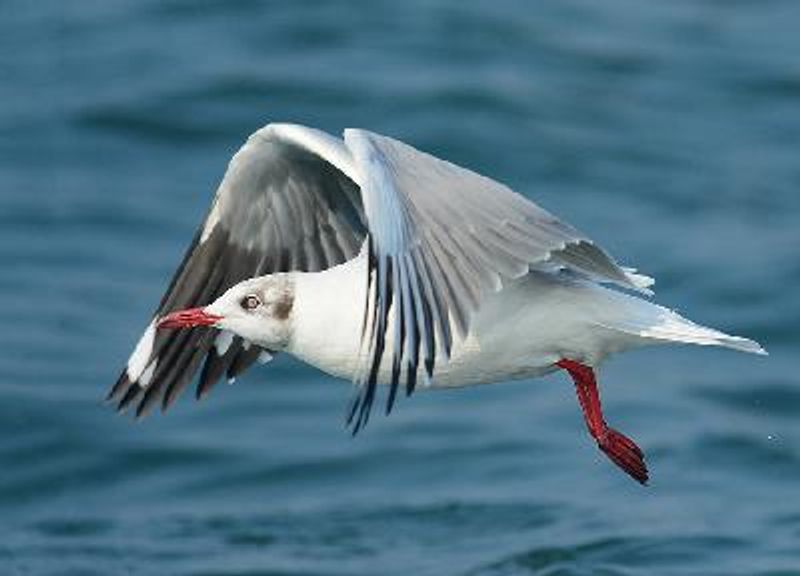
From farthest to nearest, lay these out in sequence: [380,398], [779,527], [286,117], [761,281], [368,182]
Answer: [286,117] → [761,281] → [380,398] → [779,527] → [368,182]

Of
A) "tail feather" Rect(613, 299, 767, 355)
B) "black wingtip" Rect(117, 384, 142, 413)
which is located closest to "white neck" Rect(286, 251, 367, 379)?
"tail feather" Rect(613, 299, 767, 355)

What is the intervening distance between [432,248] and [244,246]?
1856 mm

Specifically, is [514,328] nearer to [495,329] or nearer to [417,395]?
[495,329]

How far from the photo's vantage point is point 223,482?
41.6 feet

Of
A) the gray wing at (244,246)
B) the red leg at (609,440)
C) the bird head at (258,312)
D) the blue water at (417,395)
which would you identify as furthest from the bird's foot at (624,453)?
the blue water at (417,395)

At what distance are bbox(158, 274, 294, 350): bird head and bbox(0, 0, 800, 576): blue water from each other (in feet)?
11.2

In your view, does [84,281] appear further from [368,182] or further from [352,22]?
[368,182]

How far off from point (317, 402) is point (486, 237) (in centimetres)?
493

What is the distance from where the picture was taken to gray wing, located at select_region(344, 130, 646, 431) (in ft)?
26.1

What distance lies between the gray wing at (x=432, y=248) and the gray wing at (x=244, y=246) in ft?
3.62

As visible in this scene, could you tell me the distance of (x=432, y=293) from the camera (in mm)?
8047

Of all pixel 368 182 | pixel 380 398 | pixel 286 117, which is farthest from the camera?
pixel 286 117

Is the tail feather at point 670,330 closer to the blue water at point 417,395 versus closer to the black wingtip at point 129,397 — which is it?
the black wingtip at point 129,397

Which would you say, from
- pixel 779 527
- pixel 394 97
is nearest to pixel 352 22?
pixel 394 97
